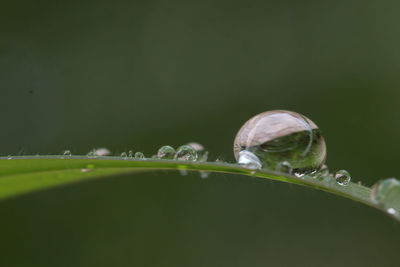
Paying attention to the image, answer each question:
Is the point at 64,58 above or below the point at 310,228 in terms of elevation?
above

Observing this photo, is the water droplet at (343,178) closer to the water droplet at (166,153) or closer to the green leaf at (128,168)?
the green leaf at (128,168)

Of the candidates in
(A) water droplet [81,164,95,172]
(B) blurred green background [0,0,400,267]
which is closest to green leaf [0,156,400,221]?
(A) water droplet [81,164,95,172]

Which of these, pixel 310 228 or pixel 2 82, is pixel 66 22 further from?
pixel 310 228

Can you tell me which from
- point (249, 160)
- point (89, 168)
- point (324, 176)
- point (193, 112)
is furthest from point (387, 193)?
point (193, 112)

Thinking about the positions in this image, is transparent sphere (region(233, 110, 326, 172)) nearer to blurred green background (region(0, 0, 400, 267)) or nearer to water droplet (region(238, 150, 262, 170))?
water droplet (region(238, 150, 262, 170))

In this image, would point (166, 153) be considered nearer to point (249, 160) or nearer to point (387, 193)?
point (249, 160)

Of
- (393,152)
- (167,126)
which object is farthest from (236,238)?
(393,152)

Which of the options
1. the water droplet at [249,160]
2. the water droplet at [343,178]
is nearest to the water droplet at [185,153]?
the water droplet at [249,160]
